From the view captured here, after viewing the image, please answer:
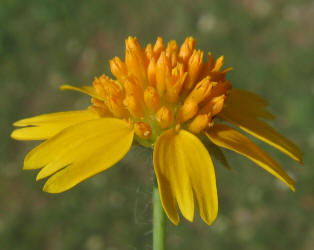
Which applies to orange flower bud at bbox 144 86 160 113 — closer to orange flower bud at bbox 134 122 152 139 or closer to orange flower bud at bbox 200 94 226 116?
orange flower bud at bbox 134 122 152 139

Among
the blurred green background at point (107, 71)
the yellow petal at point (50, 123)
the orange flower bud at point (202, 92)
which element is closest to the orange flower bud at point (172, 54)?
the orange flower bud at point (202, 92)

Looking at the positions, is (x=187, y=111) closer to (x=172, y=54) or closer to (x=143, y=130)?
(x=143, y=130)

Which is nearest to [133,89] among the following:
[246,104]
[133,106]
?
[133,106]

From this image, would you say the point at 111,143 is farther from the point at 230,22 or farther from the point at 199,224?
the point at 230,22

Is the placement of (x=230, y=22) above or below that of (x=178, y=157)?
below

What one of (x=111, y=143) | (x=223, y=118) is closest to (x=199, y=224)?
(x=223, y=118)

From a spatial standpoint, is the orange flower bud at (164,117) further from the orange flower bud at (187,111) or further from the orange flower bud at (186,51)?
the orange flower bud at (186,51)

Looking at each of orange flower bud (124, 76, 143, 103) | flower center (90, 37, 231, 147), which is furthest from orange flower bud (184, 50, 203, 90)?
orange flower bud (124, 76, 143, 103)
